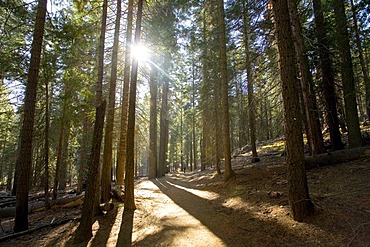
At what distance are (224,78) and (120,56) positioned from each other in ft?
17.8

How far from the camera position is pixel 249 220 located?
5039mm

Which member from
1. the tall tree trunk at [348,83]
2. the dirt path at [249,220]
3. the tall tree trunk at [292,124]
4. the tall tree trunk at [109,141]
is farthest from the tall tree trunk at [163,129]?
the tall tree trunk at [292,124]

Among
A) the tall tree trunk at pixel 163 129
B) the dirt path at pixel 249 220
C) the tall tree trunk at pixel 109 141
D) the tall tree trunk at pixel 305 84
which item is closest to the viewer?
the dirt path at pixel 249 220

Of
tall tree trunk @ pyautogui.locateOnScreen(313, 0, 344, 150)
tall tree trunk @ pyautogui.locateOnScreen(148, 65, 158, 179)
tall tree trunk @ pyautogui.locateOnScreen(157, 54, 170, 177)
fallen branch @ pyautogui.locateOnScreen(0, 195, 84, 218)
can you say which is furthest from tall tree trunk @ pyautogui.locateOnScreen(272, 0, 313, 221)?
tall tree trunk @ pyautogui.locateOnScreen(157, 54, 170, 177)

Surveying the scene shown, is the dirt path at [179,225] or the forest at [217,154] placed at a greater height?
the forest at [217,154]

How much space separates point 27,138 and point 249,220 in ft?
Answer: 23.4

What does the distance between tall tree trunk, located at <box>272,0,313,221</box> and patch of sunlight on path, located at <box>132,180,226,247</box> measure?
1.83 metres

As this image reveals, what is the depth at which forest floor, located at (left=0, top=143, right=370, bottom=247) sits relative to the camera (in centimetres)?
383

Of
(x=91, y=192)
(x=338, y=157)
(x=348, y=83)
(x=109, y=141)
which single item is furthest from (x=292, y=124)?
(x=109, y=141)

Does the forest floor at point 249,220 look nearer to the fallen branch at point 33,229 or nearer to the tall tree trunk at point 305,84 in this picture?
the fallen branch at point 33,229

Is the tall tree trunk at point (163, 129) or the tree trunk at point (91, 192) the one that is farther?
the tall tree trunk at point (163, 129)

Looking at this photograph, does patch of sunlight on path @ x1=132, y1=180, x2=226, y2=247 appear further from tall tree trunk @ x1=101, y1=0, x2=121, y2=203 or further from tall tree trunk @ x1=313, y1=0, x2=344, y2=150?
tall tree trunk @ x1=313, y1=0, x2=344, y2=150

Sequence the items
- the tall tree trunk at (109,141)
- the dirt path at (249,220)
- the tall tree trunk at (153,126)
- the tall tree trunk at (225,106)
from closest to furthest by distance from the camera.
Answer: the dirt path at (249,220), the tall tree trunk at (109,141), the tall tree trunk at (225,106), the tall tree trunk at (153,126)

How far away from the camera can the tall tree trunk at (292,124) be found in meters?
4.34
